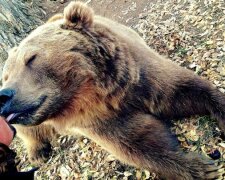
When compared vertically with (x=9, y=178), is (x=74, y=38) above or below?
above

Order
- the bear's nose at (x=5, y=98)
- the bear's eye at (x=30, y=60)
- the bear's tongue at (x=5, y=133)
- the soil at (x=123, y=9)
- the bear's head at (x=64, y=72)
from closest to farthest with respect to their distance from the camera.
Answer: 1. the bear's tongue at (x=5, y=133)
2. the bear's nose at (x=5, y=98)
3. the bear's head at (x=64, y=72)
4. the bear's eye at (x=30, y=60)
5. the soil at (x=123, y=9)

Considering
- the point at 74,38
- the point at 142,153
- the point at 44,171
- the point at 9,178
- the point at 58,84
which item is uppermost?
the point at 74,38

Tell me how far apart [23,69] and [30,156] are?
5.22ft

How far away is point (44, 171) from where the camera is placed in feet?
15.3

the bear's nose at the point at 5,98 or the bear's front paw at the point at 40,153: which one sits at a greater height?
the bear's nose at the point at 5,98

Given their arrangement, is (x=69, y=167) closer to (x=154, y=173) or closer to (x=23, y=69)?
(x=154, y=173)

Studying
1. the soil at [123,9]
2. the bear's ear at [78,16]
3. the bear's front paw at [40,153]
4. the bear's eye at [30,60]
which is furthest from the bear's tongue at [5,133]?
the soil at [123,9]

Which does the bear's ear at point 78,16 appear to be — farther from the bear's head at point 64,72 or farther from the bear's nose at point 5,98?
the bear's nose at point 5,98

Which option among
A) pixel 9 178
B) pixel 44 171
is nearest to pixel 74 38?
pixel 9 178

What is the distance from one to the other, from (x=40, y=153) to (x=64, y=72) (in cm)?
164

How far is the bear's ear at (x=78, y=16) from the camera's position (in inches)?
148

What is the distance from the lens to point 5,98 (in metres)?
3.26

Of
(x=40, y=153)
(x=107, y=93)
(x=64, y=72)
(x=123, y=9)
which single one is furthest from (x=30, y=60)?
(x=123, y=9)

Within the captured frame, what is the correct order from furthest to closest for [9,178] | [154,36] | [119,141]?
[154,36] → [119,141] → [9,178]
